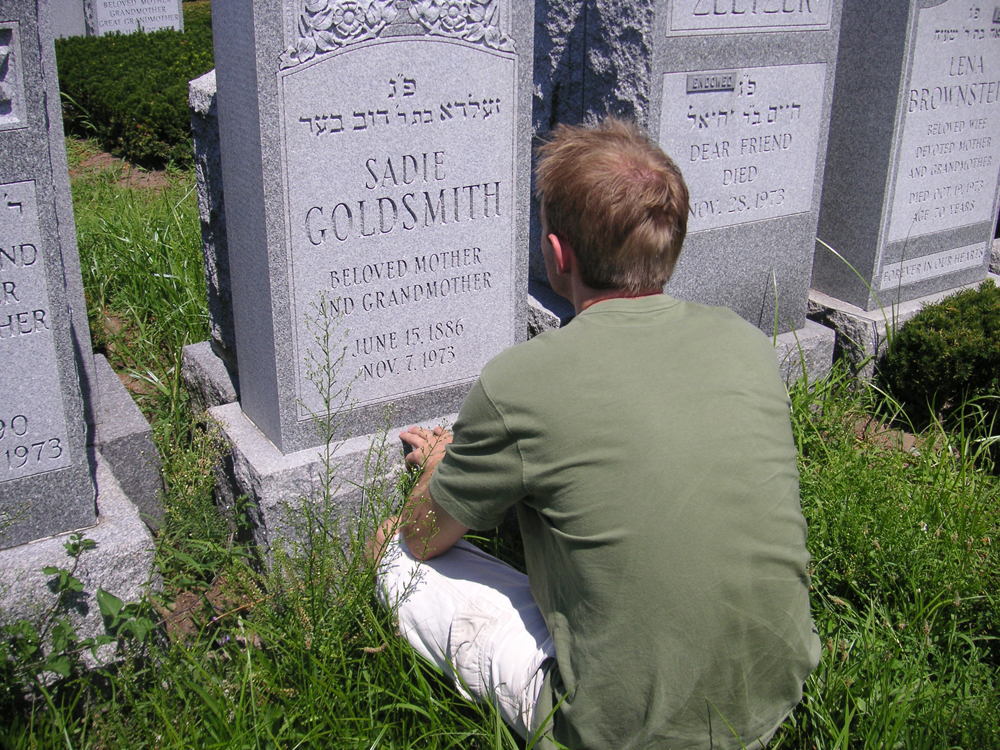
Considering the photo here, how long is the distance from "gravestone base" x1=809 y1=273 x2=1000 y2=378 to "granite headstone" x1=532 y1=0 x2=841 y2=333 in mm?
300

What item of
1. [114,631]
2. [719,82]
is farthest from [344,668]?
[719,82]

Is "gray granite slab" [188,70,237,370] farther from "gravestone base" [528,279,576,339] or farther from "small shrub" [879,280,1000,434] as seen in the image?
"small shrub" [879,280,1000,434]

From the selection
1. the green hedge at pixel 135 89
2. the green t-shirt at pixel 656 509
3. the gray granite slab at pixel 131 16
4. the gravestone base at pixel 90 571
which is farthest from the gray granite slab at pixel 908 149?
the gray granite slab at pixel 131 16

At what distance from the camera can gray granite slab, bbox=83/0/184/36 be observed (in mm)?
11430

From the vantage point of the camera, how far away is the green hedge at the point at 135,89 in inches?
304

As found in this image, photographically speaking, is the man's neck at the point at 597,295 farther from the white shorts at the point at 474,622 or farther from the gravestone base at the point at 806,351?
the gravestone base at the point at 806,351

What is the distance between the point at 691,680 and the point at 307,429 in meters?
1.62

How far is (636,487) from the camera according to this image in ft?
5.76

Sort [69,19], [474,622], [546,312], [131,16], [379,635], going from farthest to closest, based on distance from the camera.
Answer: [131,16] → [69,19] → [546,312] → [379,635] → [474,622]

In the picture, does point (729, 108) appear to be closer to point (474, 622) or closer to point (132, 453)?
point (474, 622)

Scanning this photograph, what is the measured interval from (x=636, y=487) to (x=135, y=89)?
25.5 feet

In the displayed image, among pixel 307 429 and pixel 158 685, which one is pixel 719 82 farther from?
pixel 158 685

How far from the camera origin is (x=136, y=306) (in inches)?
178

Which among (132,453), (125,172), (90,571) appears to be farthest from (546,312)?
(125,172)
